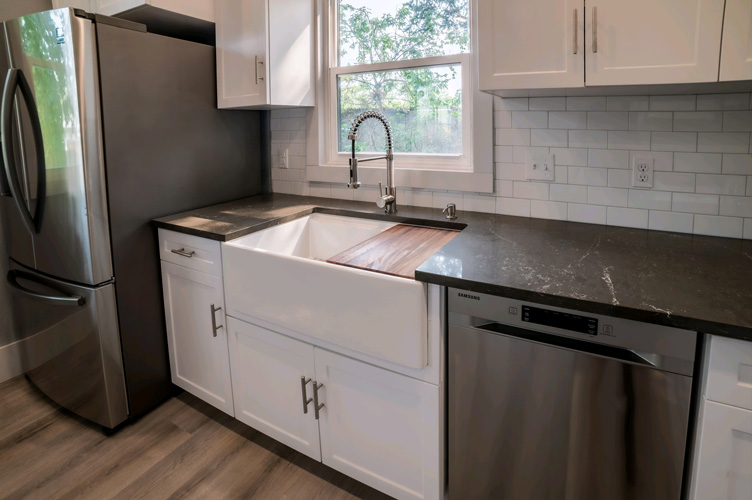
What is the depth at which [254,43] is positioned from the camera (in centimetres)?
227

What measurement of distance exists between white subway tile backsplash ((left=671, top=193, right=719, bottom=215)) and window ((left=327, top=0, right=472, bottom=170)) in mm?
815

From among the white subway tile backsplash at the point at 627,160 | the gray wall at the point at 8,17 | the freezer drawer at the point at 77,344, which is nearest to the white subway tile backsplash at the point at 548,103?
the white subway tile backsplash at the point at 627,160

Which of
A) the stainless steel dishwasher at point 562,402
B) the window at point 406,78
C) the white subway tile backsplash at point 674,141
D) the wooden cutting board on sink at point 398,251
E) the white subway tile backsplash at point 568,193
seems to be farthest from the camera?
the window at point 406,78

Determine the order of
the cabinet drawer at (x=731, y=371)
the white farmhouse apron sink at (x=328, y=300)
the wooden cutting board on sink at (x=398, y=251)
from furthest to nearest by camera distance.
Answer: the wooden cutting board on sink at (x=398, y=251) → the white farmhouse apron sink at (x=328, y=300) → the cabinet drawer at (x=731, y=371)

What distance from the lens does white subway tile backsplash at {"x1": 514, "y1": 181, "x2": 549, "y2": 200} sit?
1.97 metres

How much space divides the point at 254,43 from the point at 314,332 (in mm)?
1435

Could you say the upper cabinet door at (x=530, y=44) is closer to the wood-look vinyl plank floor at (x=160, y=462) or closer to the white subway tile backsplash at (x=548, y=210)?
the white subway tile backsplash at (x=548, y=210)

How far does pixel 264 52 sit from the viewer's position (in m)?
2.25

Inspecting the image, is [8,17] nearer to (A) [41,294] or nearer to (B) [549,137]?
(A) [41,294]

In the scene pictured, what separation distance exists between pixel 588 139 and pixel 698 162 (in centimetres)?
37

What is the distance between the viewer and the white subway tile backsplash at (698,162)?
164cm

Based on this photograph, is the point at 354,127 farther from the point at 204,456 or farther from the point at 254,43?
the point at 204,456

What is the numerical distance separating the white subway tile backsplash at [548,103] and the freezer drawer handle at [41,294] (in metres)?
2.02

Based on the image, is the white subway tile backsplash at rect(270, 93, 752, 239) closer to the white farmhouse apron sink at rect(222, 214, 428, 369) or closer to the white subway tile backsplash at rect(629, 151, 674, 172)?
the white subway tile backsplash at rect(629, 151, 674, 172)
